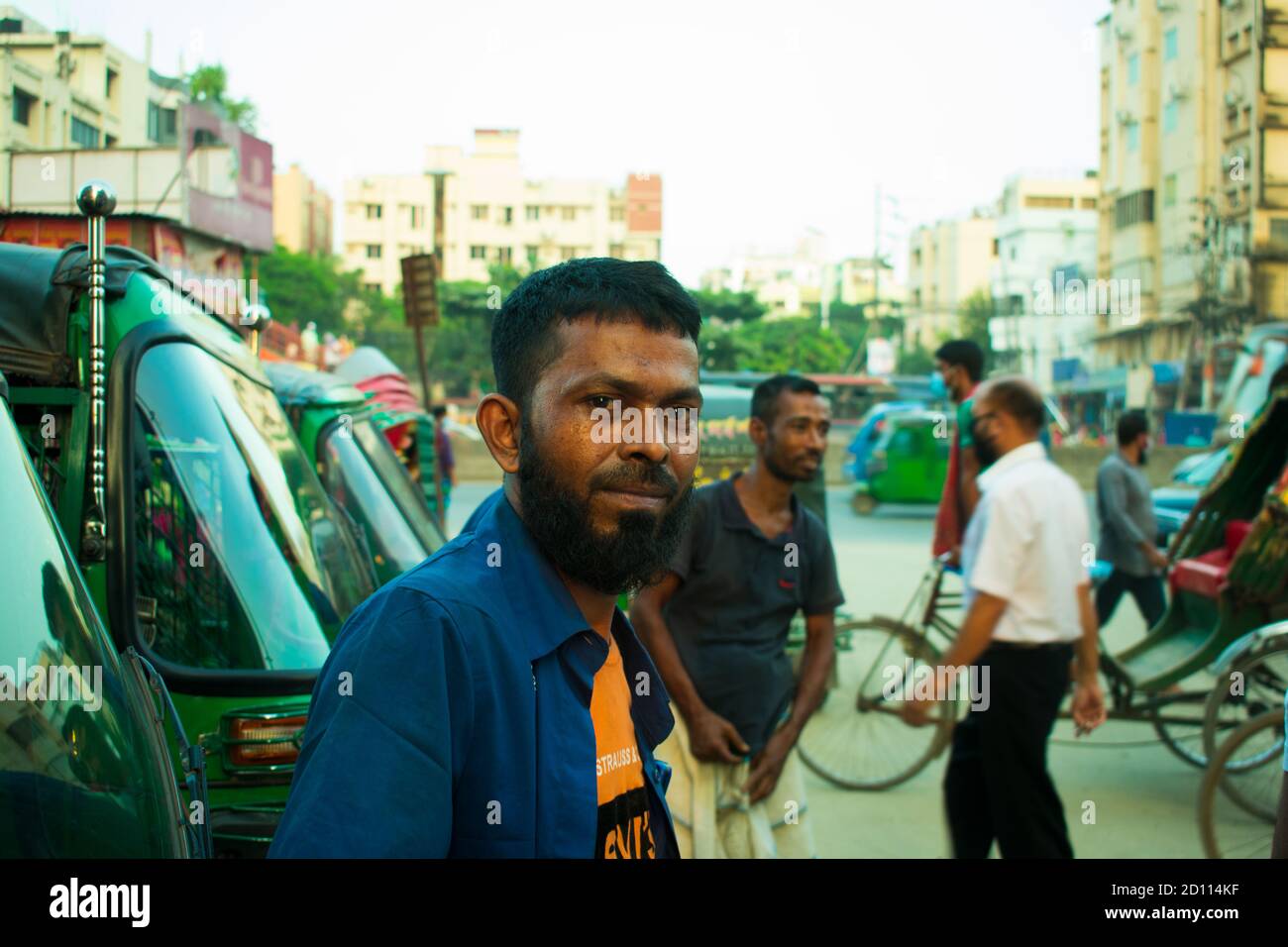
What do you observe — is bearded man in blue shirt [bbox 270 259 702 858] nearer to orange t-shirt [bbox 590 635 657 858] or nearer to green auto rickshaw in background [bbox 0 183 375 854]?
orange t-shirt [bbox 590 635 657 858]

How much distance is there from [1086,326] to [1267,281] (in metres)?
43.9

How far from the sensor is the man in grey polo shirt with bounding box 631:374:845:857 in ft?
12.3

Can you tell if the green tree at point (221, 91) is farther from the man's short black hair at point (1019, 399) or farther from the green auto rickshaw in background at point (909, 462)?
the man's short black hair at point (1019, 399)

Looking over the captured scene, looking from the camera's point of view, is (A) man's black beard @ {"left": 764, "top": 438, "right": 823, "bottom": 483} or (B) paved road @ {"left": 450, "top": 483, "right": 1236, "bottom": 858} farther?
(B) paved road @ {"left": 450, "top": 483, "right": 1236, "bottom": 858}

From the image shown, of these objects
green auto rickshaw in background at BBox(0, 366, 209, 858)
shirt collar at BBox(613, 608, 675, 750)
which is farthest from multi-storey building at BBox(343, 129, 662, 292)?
shirt collar at BBox(613, 608, 675, 750)

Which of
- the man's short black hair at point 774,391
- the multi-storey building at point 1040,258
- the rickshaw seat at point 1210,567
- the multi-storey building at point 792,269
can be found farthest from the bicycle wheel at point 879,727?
the multi-storey building at point 792,269

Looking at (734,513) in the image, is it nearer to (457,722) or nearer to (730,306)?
(457,722)

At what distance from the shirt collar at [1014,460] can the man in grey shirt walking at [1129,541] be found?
3862mm

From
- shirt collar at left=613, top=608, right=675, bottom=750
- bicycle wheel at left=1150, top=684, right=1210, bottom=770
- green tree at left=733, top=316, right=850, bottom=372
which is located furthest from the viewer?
green tree at left=733, top=316, right=850, bottom=372

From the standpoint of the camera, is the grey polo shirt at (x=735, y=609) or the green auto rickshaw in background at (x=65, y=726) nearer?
the green auto rickshaw in background at (x=65, y=726)

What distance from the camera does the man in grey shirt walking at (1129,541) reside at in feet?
26.1

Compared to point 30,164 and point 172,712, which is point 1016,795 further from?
point 30,164

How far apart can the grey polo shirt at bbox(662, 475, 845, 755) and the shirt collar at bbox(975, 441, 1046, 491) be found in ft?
2.54
